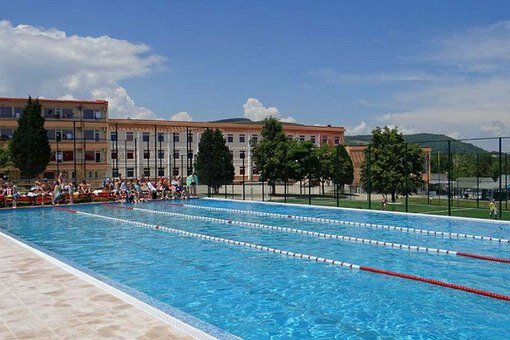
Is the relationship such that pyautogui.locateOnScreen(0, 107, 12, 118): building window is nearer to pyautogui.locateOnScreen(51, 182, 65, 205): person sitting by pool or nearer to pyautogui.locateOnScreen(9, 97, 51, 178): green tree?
pyautogui.locateOnScreen(9, 97, 51, 178): green tree

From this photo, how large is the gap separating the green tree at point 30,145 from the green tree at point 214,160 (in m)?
14.4

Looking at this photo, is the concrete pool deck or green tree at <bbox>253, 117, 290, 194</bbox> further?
green tree at <bbox>253, 117, 290, 194</bbox>

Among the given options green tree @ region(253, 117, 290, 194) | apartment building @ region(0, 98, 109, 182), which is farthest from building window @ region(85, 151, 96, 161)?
green tree @ region(253, 117, 290, 194)

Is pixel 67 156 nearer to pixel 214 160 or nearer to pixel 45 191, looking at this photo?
pixel 214 160

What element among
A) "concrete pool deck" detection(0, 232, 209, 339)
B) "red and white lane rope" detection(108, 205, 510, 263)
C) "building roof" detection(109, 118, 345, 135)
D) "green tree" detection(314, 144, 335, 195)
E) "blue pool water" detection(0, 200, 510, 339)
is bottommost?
"blue pool water" detection(0, 200, 510, 339)

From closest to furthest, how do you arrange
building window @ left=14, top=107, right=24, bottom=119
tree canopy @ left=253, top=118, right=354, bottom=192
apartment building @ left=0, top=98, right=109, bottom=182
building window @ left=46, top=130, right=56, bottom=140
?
tree canopy @ left=253, top=118, right=354, bottom=192 → apartment building @ left=0, top=98, right=109, bottom=182 → building window @ left=14, top=107, right=24, bottom=119 → building window @ left=46, top=130, right=56, bottom=140

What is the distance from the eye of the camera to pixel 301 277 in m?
10.3

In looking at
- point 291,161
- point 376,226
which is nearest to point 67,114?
point 291,161

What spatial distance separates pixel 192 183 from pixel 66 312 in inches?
1078

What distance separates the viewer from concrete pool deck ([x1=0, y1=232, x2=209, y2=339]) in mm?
5664

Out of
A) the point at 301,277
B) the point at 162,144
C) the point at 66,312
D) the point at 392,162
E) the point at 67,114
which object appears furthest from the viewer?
the point at 162,144

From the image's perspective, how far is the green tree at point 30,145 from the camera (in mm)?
42469

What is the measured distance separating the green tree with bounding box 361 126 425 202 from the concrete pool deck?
87.8ft

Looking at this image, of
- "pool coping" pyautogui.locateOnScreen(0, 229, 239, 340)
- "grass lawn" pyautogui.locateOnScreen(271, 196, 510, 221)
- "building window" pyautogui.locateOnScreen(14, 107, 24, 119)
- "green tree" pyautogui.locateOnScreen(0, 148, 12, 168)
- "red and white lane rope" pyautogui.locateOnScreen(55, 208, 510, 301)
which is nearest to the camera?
"pool coping" pyautogui.locateOnScreen(0, 229, 239, 340)
